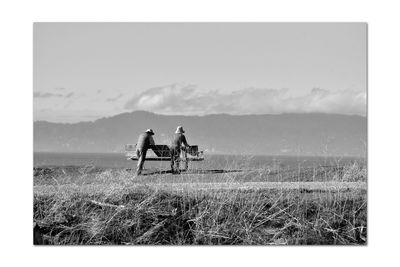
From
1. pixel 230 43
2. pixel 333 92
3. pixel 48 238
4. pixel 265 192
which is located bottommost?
pixel 48 238

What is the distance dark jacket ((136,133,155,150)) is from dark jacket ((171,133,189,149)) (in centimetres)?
57

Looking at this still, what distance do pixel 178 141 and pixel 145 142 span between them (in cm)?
79

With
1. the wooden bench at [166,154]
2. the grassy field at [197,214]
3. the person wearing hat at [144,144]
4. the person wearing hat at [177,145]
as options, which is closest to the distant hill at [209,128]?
the wooden bench at [166,154]

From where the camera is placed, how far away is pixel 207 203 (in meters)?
8.85

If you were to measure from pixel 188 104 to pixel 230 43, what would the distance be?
4842 centimetres

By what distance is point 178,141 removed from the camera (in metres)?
12.6

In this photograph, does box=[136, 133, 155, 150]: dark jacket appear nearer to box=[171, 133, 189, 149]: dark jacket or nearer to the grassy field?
box=[171, 133, 189, 149]: dark jacket

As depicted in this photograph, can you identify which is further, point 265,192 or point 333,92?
point 333,92

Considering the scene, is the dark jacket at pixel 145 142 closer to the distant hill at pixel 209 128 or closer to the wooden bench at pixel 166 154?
the wooden bench at pixel 166 154

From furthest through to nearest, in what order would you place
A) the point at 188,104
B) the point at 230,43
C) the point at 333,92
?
the point at 188,104 < the point at 333,92 < the point at 230,43

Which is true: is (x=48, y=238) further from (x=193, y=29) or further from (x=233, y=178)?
(x=193, y=29)

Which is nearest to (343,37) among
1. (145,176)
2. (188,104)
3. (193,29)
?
(193,29)

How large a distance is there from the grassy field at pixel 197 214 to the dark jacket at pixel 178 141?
322 centimetres

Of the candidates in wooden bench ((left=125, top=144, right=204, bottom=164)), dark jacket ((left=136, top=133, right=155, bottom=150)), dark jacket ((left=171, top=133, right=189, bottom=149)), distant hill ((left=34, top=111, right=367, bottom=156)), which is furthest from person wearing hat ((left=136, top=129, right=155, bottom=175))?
distant hill ((left=34, top=111, right=367, bottom=156))
